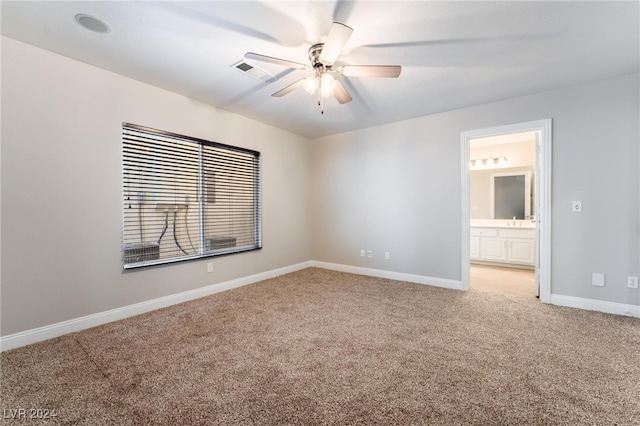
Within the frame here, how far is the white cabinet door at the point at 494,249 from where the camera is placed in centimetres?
523

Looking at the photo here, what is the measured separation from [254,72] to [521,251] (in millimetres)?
5354

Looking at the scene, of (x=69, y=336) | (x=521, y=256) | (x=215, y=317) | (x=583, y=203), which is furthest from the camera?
(x=521, y=256)

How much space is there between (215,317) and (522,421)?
2611 millimetres

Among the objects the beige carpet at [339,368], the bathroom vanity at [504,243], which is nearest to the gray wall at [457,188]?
the beige carpet at [339,368]

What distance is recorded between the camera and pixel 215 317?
2.90 metres

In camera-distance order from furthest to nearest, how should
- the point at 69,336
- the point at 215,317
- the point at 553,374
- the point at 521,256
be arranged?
the point at 521,256, the point at 215,317, the point at 69,336, the point at 553,374

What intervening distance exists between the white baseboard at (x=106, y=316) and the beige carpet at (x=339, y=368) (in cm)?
10

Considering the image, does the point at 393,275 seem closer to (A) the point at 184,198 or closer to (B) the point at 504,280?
(B) the point at 504,280

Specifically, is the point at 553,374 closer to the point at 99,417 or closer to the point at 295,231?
the point at 99,417

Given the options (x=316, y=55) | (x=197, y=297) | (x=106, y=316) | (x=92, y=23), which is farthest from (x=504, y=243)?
(x=92, y=23)

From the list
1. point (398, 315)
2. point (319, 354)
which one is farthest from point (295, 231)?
point (319, 354)

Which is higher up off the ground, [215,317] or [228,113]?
[228,113]

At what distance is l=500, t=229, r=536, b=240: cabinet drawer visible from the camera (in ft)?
16.2

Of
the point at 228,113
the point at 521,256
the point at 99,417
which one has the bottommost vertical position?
the point at 99,417
